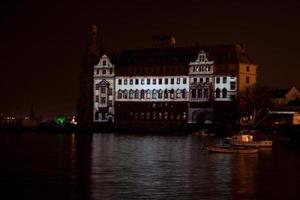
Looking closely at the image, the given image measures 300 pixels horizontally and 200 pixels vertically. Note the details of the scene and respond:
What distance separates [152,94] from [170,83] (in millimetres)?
3944

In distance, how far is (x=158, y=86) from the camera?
132 metres

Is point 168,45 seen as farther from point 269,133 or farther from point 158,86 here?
point 269,133

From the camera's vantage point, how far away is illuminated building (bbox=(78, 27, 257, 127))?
12431cm

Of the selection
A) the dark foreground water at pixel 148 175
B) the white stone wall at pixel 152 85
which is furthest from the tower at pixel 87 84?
the dark foreground water at pixel 148 175

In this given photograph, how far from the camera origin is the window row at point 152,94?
424ft

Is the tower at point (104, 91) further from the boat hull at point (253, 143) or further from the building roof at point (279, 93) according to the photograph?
the boat hull at point (253, 143)

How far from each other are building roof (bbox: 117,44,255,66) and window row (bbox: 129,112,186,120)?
8.43 metres

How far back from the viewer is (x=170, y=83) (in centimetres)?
13050

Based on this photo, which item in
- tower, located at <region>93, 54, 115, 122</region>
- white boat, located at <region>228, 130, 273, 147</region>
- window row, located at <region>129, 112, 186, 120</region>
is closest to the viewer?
white boat, located at <region>228, 130, 273, 147</region>

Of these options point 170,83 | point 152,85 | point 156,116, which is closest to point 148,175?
point 170,83

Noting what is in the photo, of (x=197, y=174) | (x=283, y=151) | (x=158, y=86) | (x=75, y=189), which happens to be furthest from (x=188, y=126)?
(x=75, y=189)

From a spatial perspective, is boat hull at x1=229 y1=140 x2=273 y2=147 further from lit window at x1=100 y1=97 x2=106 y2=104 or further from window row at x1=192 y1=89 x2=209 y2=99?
lit window at x1=100 y1=97 x2=106 y2=104

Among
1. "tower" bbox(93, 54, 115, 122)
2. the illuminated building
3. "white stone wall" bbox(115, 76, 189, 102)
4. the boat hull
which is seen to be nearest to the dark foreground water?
the boat hull

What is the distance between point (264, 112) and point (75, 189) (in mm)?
82339
